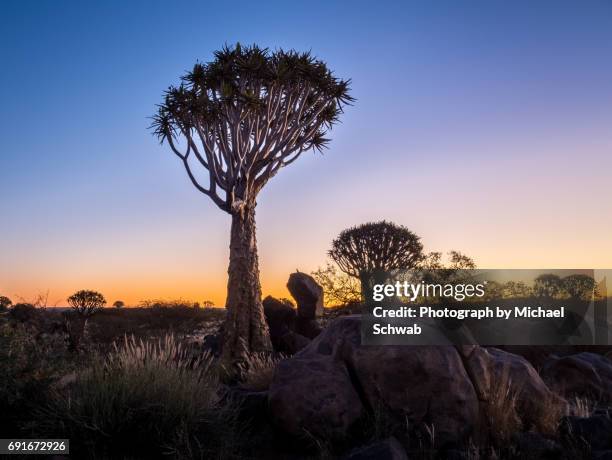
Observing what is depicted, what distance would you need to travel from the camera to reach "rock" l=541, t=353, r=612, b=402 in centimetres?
1109

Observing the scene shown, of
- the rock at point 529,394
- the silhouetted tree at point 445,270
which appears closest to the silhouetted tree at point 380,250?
the silhouetted tree at point 445,270

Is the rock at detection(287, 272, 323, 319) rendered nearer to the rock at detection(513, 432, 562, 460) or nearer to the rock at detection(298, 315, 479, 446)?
the rock at detection(298, 315, 479, 446)

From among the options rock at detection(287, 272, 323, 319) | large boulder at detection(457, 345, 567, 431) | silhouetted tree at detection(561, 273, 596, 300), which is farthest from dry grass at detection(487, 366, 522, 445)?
silhouetted tree at detection(561, 273, 596, 300)

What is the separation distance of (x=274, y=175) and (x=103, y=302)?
612 inches

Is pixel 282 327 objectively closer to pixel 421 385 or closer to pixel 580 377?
pixel 580 377

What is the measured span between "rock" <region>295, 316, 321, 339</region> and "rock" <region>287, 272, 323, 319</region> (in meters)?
0.17

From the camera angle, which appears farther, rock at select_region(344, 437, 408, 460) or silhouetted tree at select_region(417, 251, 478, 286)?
silhouetted tree at select_region(417, 251, 478, 286)

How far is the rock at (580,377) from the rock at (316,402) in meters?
6.15

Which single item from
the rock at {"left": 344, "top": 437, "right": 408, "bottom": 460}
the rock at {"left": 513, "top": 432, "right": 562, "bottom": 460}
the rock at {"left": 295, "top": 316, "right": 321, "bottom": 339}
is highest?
the rock at {"left": 295, "top": 316, "right": 321, "bottom": 339}

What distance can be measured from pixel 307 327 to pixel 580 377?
10.3 m

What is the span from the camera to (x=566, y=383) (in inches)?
452

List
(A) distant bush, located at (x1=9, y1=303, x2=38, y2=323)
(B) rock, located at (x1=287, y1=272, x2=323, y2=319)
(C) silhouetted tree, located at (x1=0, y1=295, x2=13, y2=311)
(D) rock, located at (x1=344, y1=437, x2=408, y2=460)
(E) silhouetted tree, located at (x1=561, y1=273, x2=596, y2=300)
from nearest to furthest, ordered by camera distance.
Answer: (D) rock, located at (x1=344, y1=437, x2=408, y2=460)
(C) silhouetted tree, located at (x1=0, y1=295, x2=13, y2=311)
(B) rock, located at (x1=287, y1=272, x2=323, y2=319)
(A) distant bush, located at (x1=9, y1=303, x2=38, y2=323)
(E) silhouetted tree, located at (x1=561, y1=273, x2=596, y2=300)

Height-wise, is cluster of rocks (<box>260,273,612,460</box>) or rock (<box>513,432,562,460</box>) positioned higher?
cluster of rocks (<box>260,273,612,460</box>)

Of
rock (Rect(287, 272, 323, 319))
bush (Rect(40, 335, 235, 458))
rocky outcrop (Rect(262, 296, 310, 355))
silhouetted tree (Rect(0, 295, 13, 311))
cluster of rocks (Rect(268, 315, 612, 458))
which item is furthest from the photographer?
rock (Rect(287, 272, 323, 319))
